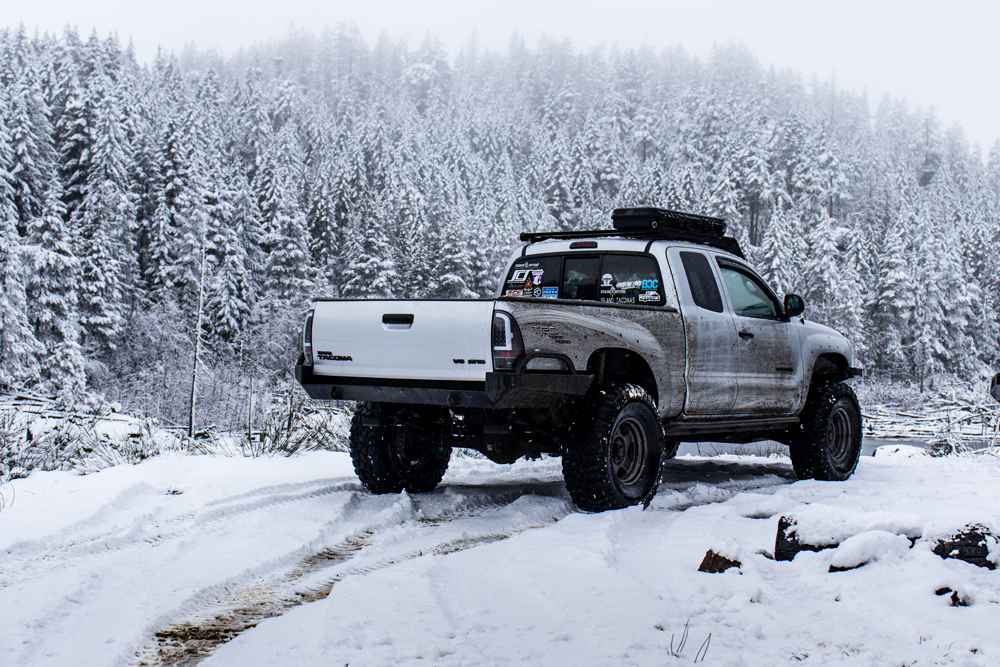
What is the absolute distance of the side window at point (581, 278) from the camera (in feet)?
23.6

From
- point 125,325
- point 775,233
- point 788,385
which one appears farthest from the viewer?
point 775,233

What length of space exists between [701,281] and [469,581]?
3.98 meters

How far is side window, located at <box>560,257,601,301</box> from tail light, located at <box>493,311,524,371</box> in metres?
1.84

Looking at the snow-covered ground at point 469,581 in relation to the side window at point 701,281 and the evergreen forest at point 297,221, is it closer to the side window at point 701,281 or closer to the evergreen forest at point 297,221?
the side window at point 701,281

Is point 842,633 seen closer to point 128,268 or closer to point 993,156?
point 128,268

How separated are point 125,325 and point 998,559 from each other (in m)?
33.1

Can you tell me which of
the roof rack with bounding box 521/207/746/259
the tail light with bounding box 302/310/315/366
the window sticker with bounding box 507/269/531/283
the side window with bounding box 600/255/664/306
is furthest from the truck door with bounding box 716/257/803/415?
the tail light with bounding box 302/310/315/366

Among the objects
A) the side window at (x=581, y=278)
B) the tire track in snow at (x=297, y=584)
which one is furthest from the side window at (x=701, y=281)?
the tire track in snow at (x=297, y=584)

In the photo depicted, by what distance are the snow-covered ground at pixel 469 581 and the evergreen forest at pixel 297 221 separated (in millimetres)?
7331

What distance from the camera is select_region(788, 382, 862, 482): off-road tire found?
809cm

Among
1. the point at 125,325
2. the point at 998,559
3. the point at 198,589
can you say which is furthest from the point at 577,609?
the point at 125,325

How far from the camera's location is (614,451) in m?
6.20

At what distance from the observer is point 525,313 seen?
5504mm

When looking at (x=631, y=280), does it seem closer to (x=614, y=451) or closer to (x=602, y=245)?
(x=602, y=245)
